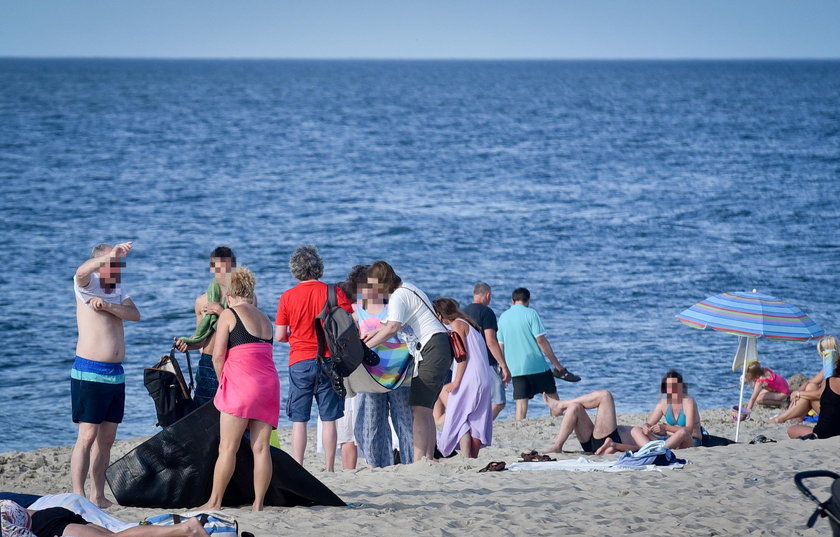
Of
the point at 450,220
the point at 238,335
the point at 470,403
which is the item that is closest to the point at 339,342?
the point at 238,335

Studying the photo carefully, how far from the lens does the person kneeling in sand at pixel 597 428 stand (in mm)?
8922

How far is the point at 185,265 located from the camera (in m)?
24.2

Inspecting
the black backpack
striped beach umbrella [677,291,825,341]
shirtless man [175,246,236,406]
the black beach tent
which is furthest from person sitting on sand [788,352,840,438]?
shirtless man [175,246,236,406]

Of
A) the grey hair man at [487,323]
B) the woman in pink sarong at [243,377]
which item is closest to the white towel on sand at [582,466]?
the grey hair man at [487,323]

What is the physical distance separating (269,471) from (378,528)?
2.52 feet

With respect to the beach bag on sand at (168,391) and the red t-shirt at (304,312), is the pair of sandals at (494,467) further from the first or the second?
the beach bag on sand at (168,391)

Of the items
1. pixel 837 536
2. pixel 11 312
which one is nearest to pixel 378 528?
pixel 837 536

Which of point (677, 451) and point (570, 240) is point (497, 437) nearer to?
point (677, 451)

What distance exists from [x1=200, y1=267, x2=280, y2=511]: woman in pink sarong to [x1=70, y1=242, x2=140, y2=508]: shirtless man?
82 centimetres

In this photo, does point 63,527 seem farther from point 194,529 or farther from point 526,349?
point 526,349

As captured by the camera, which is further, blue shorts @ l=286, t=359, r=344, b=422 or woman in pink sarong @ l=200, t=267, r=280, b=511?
blue shorts @ l=286, t=359, r=344, b=422

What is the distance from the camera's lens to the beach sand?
629cm

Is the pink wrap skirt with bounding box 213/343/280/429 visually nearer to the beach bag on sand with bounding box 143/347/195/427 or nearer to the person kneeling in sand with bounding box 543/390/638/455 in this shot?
the beach bag on sand with bounding box 143/347/195/427

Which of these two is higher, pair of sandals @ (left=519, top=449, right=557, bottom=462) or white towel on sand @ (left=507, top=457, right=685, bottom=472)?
white towel on sand @ (left=507, top=457, right=685, bottom=472)
